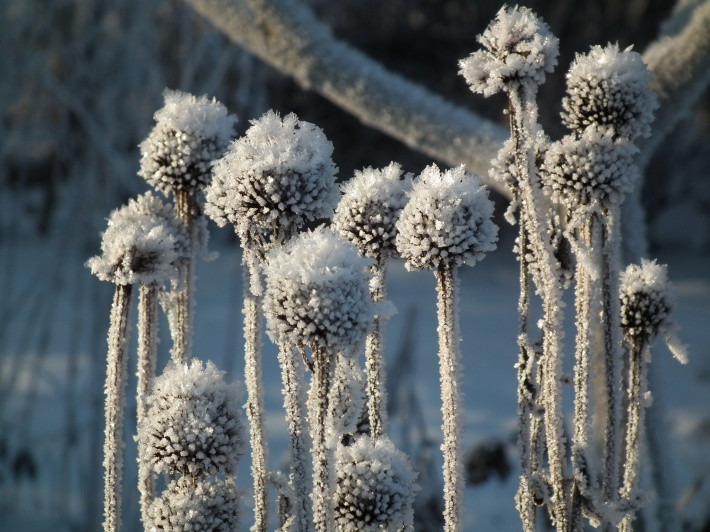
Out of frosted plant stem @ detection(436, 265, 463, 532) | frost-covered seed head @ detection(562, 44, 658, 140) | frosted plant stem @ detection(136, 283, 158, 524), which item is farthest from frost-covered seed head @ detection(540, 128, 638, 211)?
frosted plant stem @ detection(136, 283, 158, 524)

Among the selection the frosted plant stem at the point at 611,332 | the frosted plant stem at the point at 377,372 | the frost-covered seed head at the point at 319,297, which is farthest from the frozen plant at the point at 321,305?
the frosted plant stem at the point at 611,332

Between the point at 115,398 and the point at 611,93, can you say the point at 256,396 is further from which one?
the point at 611,93

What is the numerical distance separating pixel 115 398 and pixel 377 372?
0.21 meters

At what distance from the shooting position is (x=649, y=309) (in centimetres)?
73

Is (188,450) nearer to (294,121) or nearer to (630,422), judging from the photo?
(294,121)

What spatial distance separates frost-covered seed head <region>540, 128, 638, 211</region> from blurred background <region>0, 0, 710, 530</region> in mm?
1122

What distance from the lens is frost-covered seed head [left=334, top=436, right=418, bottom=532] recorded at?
563mm

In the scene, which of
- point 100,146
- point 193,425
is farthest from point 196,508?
point 100,146

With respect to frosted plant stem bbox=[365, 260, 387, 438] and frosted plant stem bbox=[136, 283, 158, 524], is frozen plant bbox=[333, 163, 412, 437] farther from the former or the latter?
frosted plant stem bbox=[136, 283, 158, 524]

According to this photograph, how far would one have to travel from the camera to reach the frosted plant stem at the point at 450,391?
1.94ft

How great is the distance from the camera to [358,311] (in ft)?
1.70

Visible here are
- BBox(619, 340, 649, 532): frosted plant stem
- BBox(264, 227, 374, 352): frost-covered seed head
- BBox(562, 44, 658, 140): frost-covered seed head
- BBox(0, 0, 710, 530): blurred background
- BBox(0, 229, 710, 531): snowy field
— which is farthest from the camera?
BBox(0, 0, 710, 530): blurred background

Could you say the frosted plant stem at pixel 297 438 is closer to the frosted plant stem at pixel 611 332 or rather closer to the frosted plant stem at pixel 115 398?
the frosted plant stem at pixel 115 398

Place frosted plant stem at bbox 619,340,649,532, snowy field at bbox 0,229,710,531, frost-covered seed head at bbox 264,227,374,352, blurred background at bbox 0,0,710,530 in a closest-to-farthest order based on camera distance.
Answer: frost-covered seed head at bbox 264,227,374,352, frosted plant stem at bbox 619,340,649,532, snowy field at bbox 0,229,710,531, blurred background at bbox 0,0,710,530
